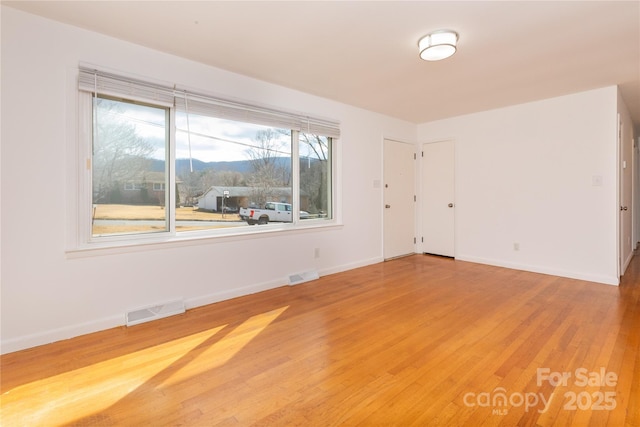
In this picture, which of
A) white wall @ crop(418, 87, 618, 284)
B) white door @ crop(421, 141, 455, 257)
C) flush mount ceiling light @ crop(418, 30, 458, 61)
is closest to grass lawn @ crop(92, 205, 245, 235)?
flush mount ceiling light @ crop(418, 30, 458, 61)

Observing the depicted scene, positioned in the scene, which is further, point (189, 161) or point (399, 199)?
point (399, 199)

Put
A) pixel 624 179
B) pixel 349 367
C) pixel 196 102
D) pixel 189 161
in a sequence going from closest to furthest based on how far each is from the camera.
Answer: pixel 349 367 < pixel 196 102 < pixel 189 161 < pixel 624 179

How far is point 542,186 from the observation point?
438 cm

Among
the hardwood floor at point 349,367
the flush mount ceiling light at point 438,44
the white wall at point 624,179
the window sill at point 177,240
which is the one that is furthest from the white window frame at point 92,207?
the white wall at point 624,179

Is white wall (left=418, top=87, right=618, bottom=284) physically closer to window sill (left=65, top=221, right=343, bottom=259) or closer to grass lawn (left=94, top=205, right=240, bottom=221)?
window sill (left=65, top=221, right=343, bottom=259)

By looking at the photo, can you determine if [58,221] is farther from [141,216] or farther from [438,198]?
[438,198]

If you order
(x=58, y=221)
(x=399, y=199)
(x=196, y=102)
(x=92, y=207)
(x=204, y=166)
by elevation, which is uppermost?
(x=196, y=102)

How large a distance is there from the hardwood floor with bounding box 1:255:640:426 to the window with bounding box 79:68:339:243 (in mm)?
995

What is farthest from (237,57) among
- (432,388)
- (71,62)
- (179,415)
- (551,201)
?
(551,201)

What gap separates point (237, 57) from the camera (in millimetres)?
3018

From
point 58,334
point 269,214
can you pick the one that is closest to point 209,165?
point 269,214

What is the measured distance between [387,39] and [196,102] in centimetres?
191

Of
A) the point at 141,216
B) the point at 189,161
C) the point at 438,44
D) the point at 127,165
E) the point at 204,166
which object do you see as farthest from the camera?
the point at 204,166

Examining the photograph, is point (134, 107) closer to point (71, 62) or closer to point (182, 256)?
point (71, 62)
